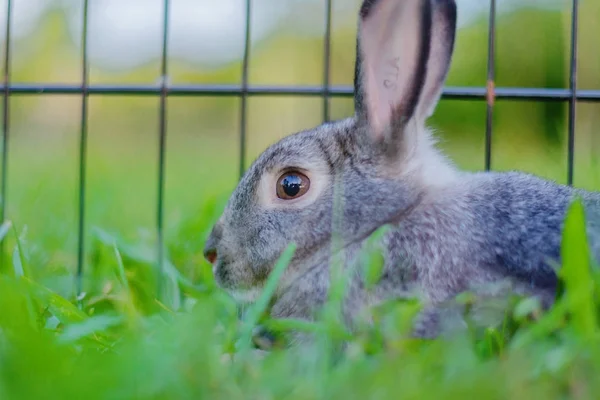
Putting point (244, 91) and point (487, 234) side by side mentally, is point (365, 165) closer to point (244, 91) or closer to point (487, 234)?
point (487, 234)

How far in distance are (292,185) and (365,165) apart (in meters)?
0.18

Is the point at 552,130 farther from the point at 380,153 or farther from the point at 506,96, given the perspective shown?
the point at 380,153

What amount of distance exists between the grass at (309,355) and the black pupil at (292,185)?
329mm

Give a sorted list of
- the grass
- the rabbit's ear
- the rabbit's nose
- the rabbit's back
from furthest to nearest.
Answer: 1. the rabbit's nose
2. the rabbit's ear
3. the rabbit's back
4. the grass

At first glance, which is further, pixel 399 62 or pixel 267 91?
pixel 267 91

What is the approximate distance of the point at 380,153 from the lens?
1760mm

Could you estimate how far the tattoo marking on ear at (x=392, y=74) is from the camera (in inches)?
69.7

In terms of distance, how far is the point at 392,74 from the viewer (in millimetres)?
1788

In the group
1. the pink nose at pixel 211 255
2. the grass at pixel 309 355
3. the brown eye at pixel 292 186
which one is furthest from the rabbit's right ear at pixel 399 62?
the pink nose at pixel 211 255

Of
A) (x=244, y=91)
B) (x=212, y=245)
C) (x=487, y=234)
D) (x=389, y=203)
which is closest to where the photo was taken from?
(x=487, y=234)

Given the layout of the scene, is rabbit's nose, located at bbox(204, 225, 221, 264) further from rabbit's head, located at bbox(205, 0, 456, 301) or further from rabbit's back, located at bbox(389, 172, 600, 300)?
rabbit's back, located at bbox(389, 172, 600, 300)

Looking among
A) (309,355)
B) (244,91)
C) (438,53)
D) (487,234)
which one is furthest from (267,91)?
(309,355)

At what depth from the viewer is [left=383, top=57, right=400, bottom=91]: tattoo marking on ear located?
69.7 inches

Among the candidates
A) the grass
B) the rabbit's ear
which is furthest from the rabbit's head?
the grass
